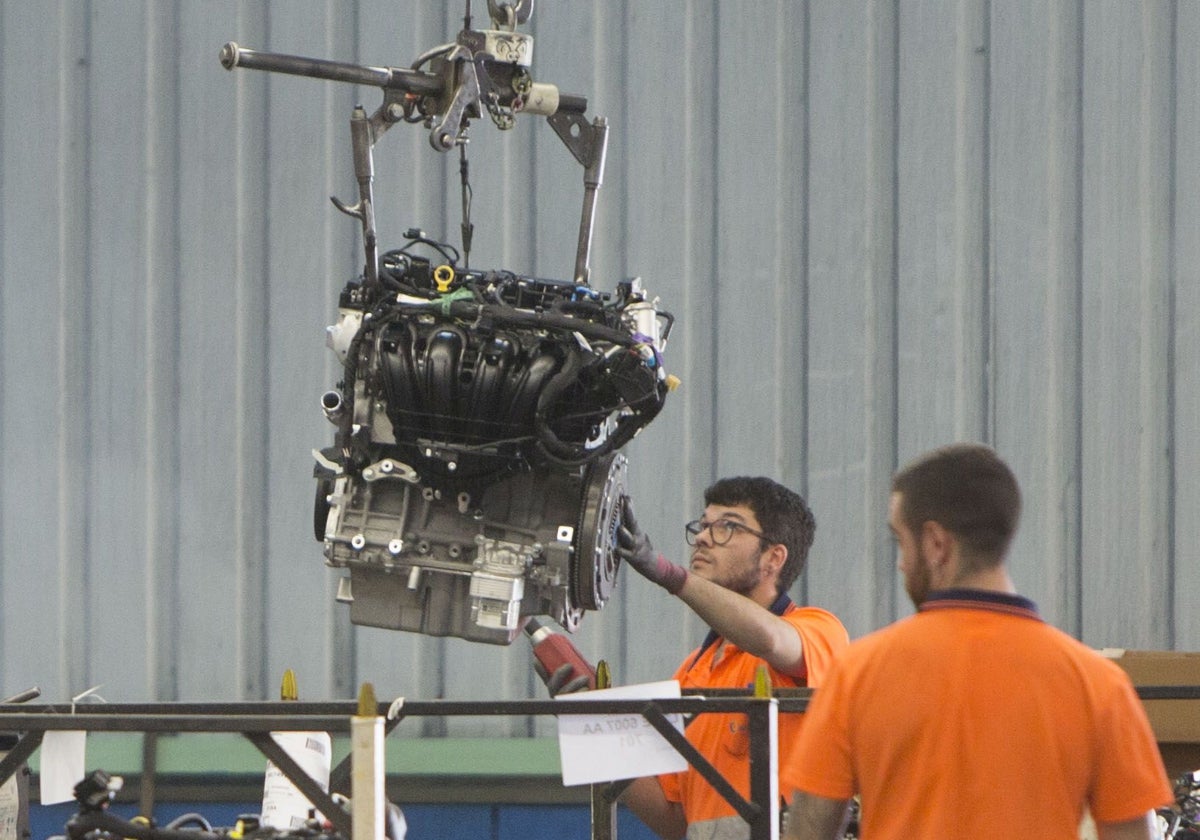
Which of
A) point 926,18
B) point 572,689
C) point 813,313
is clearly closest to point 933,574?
point 572,689

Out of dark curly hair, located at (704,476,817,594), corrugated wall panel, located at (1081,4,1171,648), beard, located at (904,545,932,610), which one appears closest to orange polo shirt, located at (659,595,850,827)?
dark curly hair, located at (704,476,817,594)

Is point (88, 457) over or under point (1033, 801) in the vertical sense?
over

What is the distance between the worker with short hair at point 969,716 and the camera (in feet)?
7.16

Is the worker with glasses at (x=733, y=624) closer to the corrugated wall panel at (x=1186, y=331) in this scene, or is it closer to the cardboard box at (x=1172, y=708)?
the cardboard box at (x=1172, y=708)

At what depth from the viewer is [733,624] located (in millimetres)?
3377

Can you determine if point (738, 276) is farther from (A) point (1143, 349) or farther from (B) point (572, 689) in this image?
(B) point (572, 689)

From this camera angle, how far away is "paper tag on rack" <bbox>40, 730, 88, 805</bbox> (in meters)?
2.78

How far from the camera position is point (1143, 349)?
5438 mm

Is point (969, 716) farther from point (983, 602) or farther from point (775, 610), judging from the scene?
point (775, 610)

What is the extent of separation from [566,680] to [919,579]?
114 cm

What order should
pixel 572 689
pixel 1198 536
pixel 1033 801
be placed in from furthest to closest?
pixel 1198 536 < pixel 572 689 < pixel 1033 801

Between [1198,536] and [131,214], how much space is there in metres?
4.03

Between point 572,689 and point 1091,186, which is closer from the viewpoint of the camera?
point 572,689

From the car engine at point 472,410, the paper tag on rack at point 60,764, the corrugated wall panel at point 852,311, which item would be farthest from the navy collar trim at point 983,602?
the corrugated wall panel at point 852,311
